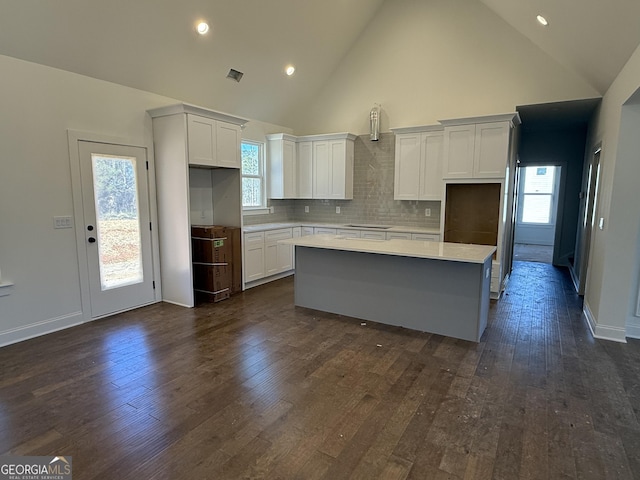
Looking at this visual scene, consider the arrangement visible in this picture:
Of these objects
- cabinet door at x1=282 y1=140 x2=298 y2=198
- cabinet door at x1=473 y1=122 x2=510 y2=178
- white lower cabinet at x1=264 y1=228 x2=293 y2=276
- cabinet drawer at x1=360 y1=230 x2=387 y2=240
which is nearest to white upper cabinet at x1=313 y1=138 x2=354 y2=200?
cabinet door at x1=282 y1=140 x2=298 y2=198

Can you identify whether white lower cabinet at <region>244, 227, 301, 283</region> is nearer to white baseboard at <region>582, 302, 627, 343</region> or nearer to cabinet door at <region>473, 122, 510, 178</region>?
cabinet door at <region>473, 122, 510, 178</region>

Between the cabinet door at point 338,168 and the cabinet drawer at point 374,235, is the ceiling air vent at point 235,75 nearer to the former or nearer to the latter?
the cabinet door at point 338,168

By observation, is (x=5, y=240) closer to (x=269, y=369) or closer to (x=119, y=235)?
(x=119, y=235)

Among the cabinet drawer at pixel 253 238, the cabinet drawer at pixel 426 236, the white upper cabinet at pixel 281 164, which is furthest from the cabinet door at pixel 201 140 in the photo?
the cabinet drawer at pixel 426 236

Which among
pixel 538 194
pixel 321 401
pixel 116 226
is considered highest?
pixel 538 194

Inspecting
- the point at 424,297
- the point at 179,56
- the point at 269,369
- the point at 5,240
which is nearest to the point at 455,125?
the point at 424,297

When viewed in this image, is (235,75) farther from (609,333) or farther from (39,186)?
(609,333)

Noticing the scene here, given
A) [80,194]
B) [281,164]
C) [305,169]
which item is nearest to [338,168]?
[305,169]

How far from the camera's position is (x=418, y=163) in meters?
5.70

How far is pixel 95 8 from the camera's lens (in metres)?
3.37

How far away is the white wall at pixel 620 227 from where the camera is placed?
134 inches

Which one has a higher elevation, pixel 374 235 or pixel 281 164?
pixel 281 164

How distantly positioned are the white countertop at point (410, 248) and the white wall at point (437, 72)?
2.79 m

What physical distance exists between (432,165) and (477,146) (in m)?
0.77
